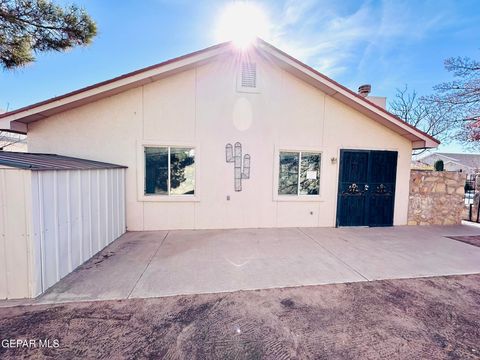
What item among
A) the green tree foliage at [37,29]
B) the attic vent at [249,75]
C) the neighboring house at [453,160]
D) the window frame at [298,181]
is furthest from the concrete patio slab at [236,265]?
the neighboring house at [453,160]

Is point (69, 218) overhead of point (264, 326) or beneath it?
overhead

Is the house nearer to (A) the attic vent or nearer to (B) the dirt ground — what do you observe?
(A) the attic vent

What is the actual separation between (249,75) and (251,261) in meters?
5.05

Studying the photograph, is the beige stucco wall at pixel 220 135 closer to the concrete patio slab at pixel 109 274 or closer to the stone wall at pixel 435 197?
the stone wall at pixel 435 197

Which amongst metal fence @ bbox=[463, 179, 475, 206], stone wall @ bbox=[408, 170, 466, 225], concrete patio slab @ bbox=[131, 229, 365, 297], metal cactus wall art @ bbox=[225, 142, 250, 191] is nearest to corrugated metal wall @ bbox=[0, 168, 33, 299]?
concrete patio slab @ bbox=[131, 229, 365, 297]

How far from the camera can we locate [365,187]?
22.2ft

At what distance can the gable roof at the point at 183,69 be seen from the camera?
4.97 m

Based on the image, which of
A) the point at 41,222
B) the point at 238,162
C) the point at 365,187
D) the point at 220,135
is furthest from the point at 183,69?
the point at 365,187

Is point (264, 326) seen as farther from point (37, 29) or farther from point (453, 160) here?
point (453, 160)

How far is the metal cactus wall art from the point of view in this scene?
6.20 metres

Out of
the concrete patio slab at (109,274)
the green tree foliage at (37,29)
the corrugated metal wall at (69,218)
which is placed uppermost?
the green tree foliage at (37,29)

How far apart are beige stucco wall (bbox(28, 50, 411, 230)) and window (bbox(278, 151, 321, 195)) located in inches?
8.9

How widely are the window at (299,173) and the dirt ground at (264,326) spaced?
366cm

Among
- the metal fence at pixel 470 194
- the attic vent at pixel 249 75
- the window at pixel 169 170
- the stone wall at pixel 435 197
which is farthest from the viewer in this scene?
the metal fence at pixel 470 194
